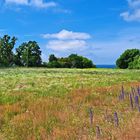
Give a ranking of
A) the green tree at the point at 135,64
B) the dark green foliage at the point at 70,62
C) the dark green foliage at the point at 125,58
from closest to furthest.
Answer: the green tree at the point at 135,64, the dark green foliage at the point at 70,62, the dark green foliage at the point at 125,58

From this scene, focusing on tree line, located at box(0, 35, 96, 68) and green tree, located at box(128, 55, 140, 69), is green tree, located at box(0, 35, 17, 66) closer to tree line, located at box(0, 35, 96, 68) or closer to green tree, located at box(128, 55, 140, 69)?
tree line, located at box(0, 35, 96, 68)

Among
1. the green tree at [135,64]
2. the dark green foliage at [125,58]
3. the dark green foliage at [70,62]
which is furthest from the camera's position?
the dark green foliage at [125,58]

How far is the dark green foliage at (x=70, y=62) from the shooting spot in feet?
309

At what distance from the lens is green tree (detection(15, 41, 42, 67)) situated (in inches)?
3883

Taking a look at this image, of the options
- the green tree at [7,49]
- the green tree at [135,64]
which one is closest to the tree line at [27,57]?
the green tree at [7,49]

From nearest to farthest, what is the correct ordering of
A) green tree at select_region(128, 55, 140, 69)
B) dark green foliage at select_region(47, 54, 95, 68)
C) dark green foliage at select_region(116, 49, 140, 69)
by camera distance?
green tree at select_region(128, 55, 140, 69) → dark green foliage at select_region(47, 54, 95, 68) → dark green foliage at select_region(116, 49, 140, 69)

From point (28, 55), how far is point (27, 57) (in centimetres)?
181

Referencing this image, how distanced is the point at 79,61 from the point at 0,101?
8757 centimetres

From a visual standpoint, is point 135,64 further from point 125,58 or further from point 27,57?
point 27,57

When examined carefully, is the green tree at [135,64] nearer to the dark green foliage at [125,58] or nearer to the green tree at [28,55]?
the dark green foliage at [125,58]

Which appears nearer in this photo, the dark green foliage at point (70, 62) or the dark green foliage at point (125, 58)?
the dark green foliage at point (70, 62)

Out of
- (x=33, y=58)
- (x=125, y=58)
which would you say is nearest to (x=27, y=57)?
(x=33, y=58)

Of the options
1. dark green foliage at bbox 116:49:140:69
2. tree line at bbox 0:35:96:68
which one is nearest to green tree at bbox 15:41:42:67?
tree line at bbox 0:35:96:68

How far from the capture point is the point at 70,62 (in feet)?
326
